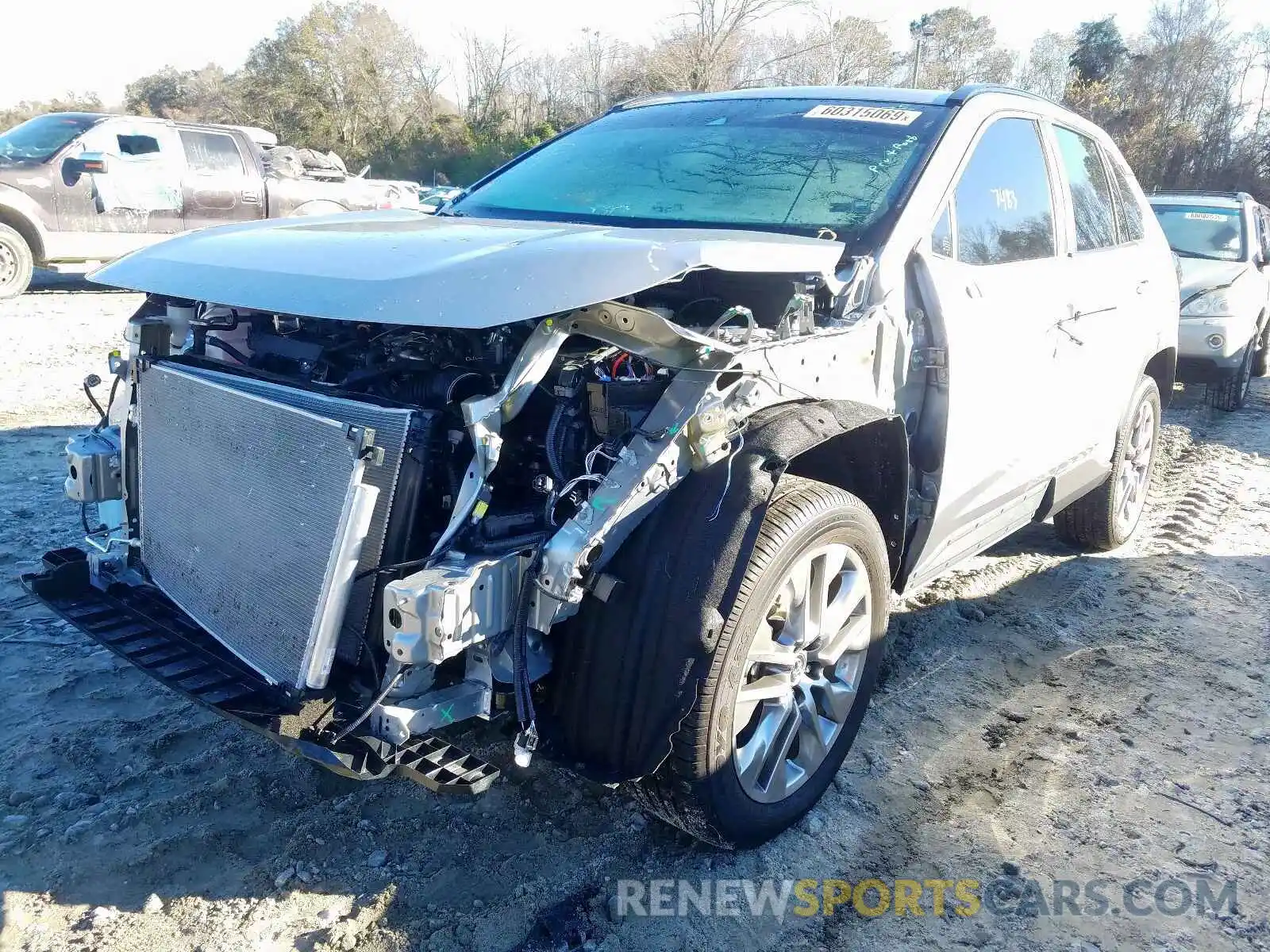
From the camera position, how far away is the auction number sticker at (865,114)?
3.41 meters

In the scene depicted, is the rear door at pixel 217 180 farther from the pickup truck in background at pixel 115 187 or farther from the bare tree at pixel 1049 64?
the bare tree at pixel 1049 64

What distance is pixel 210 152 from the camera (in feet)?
38.4

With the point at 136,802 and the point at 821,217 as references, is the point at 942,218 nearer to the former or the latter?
the point at 821,217

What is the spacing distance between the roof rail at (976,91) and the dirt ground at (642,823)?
206 centimetres

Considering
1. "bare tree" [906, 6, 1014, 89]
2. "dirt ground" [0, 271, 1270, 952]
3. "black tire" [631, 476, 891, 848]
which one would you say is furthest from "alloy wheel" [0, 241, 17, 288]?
"bare tree" [906, 6, 1014, 89]

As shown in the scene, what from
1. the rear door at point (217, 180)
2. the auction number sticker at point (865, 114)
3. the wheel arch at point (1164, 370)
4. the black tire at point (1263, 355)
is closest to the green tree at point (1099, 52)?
the black tire at point (1263, 355)

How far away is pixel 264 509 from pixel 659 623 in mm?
1055

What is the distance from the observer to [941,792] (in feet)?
9.83

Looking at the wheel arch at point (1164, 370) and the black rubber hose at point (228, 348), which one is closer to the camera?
the black rubber hose at point (228, 348)

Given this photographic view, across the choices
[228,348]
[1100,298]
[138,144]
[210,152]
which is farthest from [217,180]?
[1100,298]

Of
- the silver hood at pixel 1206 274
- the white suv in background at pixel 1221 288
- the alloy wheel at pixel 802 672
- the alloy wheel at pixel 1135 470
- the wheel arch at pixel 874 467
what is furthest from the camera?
the silver hood at pixel 1206 274

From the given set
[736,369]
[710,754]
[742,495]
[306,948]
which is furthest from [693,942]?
[736,369]

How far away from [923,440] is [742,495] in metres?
1.06

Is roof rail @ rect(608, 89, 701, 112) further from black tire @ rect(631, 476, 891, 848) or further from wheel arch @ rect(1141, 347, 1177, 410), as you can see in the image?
wheel arch @ rect(1141, 347, 1177, 410)
